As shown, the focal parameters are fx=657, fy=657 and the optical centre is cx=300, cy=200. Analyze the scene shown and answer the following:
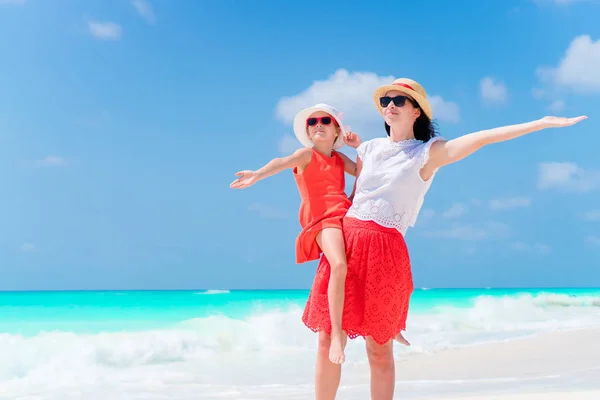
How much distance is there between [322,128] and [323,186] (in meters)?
0.35

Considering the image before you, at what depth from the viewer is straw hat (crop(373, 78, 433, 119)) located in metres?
3.33

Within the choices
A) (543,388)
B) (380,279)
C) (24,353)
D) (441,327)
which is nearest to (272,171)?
(380,279)

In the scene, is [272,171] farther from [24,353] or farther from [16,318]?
[16,318]

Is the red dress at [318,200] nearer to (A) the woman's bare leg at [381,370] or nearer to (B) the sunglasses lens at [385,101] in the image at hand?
(B) the sunglasses lens at [385,101]

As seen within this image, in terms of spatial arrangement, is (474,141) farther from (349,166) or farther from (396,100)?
(349,166)

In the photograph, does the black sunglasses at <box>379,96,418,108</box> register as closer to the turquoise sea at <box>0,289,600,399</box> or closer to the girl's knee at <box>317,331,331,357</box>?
the girl's knee at <box>317,331,331,357</box>

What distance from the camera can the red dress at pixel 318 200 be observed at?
11.2ft

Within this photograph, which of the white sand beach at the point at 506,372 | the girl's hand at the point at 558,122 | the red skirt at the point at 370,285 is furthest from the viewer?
the white sand beach at the point at 506,372

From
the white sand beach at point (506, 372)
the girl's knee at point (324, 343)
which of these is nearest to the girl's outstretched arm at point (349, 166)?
the girl's knee at point (324, 343)

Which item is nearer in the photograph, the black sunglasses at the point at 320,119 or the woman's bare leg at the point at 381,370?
the woman's bare leg at the point at 381,370

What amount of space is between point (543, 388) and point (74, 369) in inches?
253

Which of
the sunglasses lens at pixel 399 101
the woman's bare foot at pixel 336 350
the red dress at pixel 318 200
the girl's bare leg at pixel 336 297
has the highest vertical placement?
the sunglasses lens at pixel 399 101

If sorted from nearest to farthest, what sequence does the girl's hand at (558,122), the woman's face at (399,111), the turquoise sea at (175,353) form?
the girl's hand at (558,122), the woman's face at (399,111), the turquoise sea at (175,353)

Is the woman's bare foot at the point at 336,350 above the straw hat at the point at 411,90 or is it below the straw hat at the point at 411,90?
below
